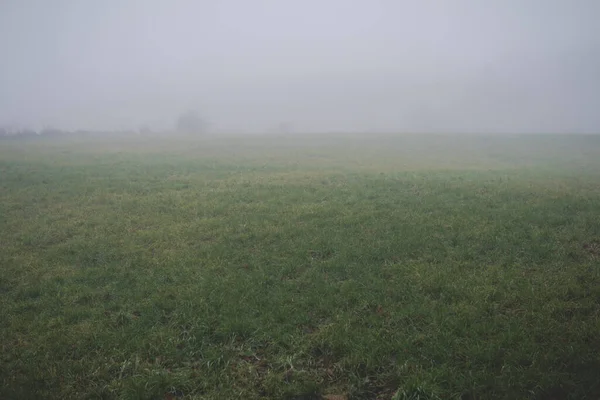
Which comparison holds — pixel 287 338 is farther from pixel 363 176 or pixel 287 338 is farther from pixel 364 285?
pixel 363 176

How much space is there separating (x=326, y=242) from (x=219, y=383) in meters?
7.37

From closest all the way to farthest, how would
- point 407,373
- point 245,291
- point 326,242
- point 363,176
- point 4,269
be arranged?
point 407,373 → point 245,291 → point 4,269 → point 326,242 → point 363,176

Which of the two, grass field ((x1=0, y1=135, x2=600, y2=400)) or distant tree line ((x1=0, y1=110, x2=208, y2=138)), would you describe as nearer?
grass field ((x1=0, y1=135, x2=600, y2=400))

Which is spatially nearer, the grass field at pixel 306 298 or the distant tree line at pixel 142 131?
the grass field at pixel 306 298

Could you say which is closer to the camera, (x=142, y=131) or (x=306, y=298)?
(x=306, y=298)

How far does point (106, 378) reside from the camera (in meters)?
7.54

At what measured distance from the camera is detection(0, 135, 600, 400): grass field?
7223 mm

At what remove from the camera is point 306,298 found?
1005 centimetres

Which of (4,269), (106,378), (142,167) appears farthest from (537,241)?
(142,167)

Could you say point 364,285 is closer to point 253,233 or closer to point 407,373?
point 407,373

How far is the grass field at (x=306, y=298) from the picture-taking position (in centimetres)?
722

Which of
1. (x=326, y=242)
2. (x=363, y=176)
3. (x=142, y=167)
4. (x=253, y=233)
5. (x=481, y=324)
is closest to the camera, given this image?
(x=481, y=324)

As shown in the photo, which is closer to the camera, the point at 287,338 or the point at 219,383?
the point at 219,383

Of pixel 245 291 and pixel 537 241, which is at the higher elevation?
pixel 537 241
